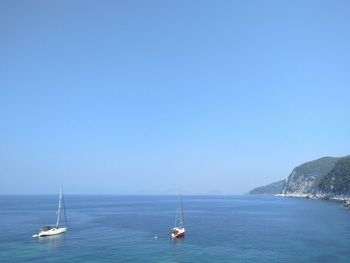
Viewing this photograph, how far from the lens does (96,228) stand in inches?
4914

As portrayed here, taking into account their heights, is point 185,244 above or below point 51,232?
below

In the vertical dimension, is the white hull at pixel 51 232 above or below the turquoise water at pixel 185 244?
above

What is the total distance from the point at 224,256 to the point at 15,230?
72933mm

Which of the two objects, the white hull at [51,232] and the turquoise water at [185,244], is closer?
the turquoise water at [185,244]

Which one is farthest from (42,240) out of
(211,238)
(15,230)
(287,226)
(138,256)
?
(287,226)

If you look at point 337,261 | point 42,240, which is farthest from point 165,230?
point 337,261

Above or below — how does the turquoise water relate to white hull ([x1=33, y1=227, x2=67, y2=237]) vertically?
below

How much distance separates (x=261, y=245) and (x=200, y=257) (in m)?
20.4

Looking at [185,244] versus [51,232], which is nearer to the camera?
[185,244]

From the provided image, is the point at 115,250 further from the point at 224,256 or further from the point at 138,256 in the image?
the point at 224,256

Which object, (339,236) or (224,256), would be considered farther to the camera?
(339,236)

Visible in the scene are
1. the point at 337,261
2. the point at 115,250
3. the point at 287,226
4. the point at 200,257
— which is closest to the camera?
the point at 337,261

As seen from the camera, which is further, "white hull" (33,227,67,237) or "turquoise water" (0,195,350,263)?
"white hull" (33,227,67,237)

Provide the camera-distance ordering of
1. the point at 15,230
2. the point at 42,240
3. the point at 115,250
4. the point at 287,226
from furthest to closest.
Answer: the point at 287,226 → the point at 15,230 → the point at 42,240 → the point at 115,250
